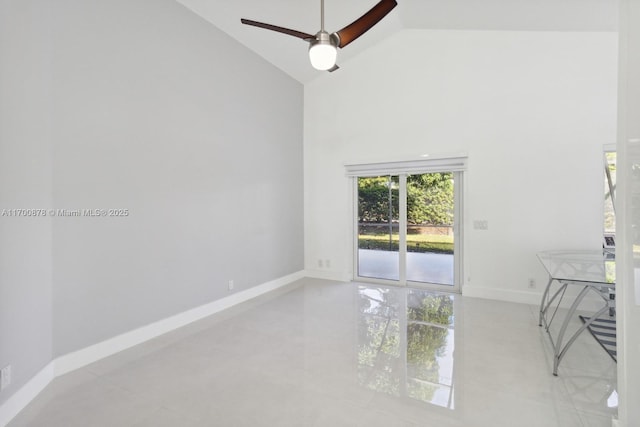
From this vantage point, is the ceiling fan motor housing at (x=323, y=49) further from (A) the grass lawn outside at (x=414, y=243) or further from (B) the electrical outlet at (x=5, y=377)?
(A) the grass lawn outside at (x=414, y=243)

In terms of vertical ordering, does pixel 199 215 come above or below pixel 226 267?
above

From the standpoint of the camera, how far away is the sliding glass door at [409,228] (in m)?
4.43

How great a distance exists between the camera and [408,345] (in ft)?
9.04

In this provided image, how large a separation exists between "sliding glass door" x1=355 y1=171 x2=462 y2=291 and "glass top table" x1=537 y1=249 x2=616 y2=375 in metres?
1.34

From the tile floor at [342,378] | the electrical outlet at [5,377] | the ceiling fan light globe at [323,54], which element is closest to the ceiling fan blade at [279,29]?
the ceiling fan light globe at [323,54]

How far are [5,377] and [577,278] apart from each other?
383 cm

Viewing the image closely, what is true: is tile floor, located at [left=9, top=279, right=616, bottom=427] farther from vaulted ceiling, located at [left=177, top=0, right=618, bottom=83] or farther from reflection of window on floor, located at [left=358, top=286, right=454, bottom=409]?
vaulted ceiling, located at [left=177, top=0, right=618, bottom=83]

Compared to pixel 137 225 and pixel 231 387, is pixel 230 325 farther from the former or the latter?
pixel 137 225

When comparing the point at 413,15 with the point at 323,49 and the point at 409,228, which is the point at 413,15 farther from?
the point at 409,228

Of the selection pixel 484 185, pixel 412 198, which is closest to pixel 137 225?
pixel 412 198

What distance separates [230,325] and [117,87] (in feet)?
8.54

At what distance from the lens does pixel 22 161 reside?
6.49 feet

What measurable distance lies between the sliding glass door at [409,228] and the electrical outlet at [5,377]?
4.22 m

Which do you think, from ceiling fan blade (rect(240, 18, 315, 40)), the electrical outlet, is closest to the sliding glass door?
ceiling fan blade (rect(240, 18, 315, 40))
